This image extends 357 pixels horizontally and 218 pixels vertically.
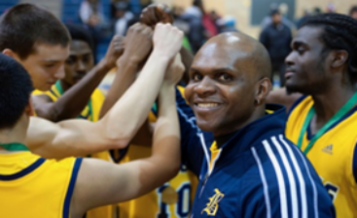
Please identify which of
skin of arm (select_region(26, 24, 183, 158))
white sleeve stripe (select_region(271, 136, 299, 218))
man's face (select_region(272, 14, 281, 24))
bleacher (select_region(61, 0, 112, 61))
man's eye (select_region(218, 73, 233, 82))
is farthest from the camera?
bleacher (select_region(61, 0, 112, 61))

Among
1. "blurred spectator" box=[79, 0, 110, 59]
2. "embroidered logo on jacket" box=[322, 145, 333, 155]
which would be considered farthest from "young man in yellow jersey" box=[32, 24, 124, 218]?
"blurred spectator" box=[79, 0, 110, 59]

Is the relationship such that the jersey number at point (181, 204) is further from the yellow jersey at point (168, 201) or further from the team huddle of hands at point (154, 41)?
the team huddle of hands at point (154, 41)

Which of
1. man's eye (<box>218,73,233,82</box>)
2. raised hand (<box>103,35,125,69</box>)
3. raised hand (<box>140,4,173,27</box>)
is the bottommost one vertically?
raised hand (<box>103,35,125,69</box>)

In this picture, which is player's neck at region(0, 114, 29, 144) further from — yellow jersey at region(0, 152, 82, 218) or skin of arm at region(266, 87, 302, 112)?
skin of arm at region(266, 87, 302, 112)

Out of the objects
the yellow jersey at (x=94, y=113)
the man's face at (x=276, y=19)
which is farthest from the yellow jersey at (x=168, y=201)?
the man's face at (x=276, y=19)

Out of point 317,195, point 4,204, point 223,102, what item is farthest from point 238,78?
point 4,204

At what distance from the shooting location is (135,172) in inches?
86.4

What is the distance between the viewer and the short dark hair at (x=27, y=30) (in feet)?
8.25

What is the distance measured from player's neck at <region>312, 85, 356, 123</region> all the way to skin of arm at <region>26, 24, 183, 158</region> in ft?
3.46

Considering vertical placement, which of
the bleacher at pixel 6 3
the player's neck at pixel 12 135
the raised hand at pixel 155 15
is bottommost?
the bleacher at pixel 6 3

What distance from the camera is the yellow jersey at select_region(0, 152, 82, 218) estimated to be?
177 cm

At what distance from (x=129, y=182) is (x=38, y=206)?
49 centimetres

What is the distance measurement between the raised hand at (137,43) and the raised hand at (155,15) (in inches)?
2.3

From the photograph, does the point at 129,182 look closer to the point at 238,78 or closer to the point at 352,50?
the point at 238,78
